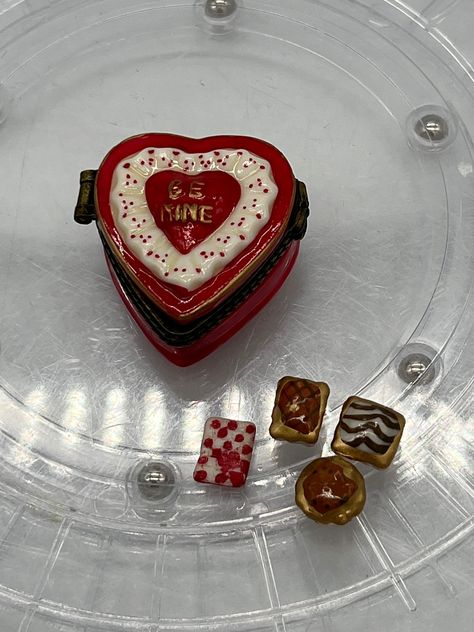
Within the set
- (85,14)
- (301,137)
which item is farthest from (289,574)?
(85,14)

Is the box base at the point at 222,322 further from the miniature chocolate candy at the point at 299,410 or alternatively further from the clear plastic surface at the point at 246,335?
the miniature chocolate candy at the point at 299,410

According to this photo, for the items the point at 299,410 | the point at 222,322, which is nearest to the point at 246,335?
the point at 222,322

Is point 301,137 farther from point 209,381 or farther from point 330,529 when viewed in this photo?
point 330,529

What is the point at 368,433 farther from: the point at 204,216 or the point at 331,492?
the point at 204,216

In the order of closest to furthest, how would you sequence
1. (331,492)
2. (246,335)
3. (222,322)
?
(331,492)
(222,322)
(246,335)

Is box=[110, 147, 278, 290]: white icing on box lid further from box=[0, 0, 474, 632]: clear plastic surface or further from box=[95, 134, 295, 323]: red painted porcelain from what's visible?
box=[0, 0, 474, 632]: clear plastic surface
